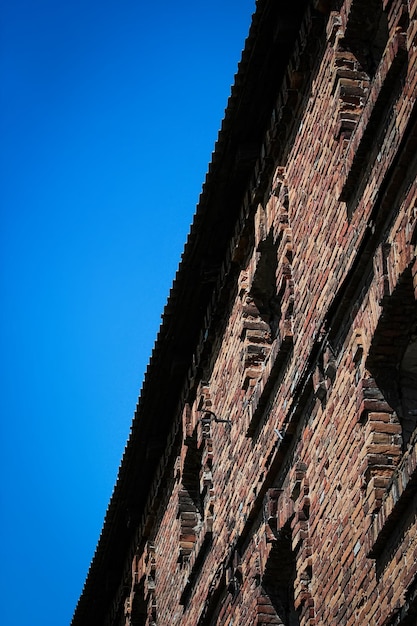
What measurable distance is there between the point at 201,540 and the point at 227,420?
137cm

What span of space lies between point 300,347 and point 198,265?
3288 mm

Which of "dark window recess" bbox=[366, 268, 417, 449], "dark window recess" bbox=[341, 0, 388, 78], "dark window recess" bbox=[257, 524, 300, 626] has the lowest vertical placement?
"dark window recess" bbox=[257, 524, 300, 626]

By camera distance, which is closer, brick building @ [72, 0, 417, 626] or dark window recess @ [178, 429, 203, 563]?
brick building @ [72, 0, 417, 626]

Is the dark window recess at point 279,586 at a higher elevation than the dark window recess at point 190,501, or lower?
higher

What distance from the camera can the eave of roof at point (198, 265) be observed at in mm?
11820

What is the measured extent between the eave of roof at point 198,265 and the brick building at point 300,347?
0.02 meters

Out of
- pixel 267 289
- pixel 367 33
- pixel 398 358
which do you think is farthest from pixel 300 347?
pixel 367 33

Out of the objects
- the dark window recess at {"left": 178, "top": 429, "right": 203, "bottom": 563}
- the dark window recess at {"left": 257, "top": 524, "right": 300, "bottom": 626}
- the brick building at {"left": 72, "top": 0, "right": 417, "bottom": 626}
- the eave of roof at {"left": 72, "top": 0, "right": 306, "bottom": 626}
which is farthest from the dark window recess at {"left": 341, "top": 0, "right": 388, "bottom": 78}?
the dark window recess at {"left": 178, "top": 429, "right": 203, "bottom": 563}

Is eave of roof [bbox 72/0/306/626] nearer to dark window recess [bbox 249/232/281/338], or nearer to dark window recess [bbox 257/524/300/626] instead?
dark window recess [bbox 249/232/281/338]

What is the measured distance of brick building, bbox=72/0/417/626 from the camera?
9094 millimetres

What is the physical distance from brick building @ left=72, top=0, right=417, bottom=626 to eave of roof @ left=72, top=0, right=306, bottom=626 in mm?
23

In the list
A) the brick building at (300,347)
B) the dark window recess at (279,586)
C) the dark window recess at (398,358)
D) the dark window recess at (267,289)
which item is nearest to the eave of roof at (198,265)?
the brick building at (300,347)

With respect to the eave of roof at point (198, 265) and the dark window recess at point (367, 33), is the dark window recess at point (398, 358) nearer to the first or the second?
the dark window recess at point (367, 33)

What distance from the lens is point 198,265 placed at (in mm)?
13867
